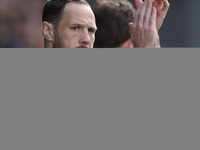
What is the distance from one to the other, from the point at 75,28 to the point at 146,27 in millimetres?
316

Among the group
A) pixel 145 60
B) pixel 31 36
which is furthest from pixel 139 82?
pixel 31 36

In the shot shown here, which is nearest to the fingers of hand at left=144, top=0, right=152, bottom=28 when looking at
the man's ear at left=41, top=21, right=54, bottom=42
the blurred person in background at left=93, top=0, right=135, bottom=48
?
the man's ear at left=41, top=21, right=54, bottom=42

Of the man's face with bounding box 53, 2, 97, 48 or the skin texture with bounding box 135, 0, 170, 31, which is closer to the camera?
the man's face with bounding box 53, 2, 97, 48

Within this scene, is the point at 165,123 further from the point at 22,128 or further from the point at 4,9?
the point at 4,9

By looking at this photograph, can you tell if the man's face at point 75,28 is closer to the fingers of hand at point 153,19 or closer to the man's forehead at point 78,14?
the man's forehead at point 78,14

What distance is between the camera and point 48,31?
1639mm

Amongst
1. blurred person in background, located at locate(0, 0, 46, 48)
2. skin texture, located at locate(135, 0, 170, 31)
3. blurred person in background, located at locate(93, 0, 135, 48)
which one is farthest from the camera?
blurred person in background, located at locate(0, 0, 46, 48)

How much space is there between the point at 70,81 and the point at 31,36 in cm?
318

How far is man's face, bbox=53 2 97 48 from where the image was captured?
1562mm

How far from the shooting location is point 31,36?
4016mm

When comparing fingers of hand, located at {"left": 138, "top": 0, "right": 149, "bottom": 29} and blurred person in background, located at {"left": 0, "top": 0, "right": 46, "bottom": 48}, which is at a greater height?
fingers of hand, located at {"left": 138, "top": 0, "right": 149, "bottom": 29}

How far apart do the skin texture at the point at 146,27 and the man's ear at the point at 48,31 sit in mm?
375

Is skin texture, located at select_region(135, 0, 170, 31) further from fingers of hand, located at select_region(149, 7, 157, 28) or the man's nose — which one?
the man's nose

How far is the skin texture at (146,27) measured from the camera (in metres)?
1.61
